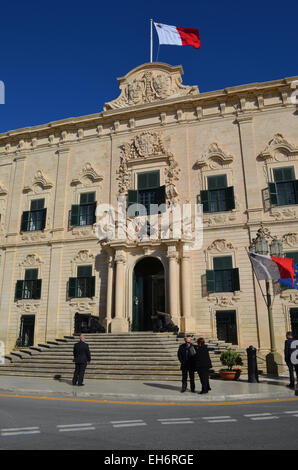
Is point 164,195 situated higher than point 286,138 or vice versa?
point 286,138

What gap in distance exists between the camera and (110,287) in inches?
747

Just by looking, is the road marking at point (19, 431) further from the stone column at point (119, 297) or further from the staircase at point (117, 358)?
the stone column at point (119, 297)

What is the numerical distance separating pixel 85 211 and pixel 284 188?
36.9ft

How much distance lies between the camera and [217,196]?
19.5 meters

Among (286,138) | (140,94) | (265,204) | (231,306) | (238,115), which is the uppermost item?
(140,94)

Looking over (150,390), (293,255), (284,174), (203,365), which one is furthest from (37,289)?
(284,174)

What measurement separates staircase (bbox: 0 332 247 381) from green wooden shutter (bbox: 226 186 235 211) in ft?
22.6

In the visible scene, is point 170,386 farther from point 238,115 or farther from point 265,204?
point 238,115

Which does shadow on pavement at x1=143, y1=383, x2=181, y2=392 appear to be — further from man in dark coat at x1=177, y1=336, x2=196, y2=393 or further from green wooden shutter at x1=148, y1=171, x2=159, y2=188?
green wooden shutter at x1=148, y1=171, x2=159, y2=188

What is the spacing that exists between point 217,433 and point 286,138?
56.0 feet

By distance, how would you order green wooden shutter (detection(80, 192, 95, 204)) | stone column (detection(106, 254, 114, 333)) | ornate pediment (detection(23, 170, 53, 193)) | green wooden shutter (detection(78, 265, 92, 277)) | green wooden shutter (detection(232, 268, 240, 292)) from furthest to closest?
ornate pediment (detection(23, 170, 53, 193)) < green wooden shutter (detection(80, 192, 95, 204)) < green wooden shutter (detection(78, 265, 92, 277)) < stone column (detection(106, 254, 114, 333)) < green wooden shutter (detection(232, 268, 240, 292))

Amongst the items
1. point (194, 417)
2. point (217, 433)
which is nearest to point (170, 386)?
point (194, 417)

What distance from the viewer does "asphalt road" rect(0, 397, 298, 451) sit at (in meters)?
5.12

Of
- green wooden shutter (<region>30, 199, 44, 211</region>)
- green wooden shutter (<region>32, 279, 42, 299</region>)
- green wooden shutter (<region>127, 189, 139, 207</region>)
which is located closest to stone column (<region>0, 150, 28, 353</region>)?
green wooden shutter (<region>30, 199, 44, 211</region>)
